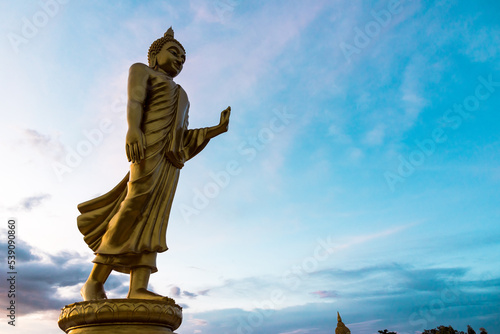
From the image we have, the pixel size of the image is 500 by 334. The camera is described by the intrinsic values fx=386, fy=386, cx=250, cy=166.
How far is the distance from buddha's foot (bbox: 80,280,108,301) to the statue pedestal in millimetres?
330

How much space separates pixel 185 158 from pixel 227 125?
34.4 inches

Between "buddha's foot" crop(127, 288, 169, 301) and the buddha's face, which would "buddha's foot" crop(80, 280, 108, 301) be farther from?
the buddha's face

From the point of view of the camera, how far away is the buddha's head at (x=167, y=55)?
648cm

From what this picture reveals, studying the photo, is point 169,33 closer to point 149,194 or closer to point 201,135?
point 201,135

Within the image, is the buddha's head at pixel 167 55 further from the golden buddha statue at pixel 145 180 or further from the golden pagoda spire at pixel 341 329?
the golden pagoda spire at pixel 341 329

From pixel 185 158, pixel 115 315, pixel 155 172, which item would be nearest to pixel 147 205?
pixel 155 172

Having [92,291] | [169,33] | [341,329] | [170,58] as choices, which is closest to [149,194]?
[92,291]

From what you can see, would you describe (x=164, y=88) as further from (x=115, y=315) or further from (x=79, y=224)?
(x=115, y=315)

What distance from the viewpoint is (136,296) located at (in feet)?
16.7

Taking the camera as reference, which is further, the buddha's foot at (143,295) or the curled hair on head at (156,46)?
the curled hair on head at (156,46)

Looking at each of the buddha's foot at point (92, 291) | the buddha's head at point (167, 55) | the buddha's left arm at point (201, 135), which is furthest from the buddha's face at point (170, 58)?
the buddha's foot at point (92, 291)

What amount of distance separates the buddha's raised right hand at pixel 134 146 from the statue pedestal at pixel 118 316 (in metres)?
1.97

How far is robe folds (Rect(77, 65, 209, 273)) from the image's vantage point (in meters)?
5.34

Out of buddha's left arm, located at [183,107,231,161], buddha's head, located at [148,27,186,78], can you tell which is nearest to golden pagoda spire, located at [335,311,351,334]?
buddha's left arm, located at [183,107,231,161]
